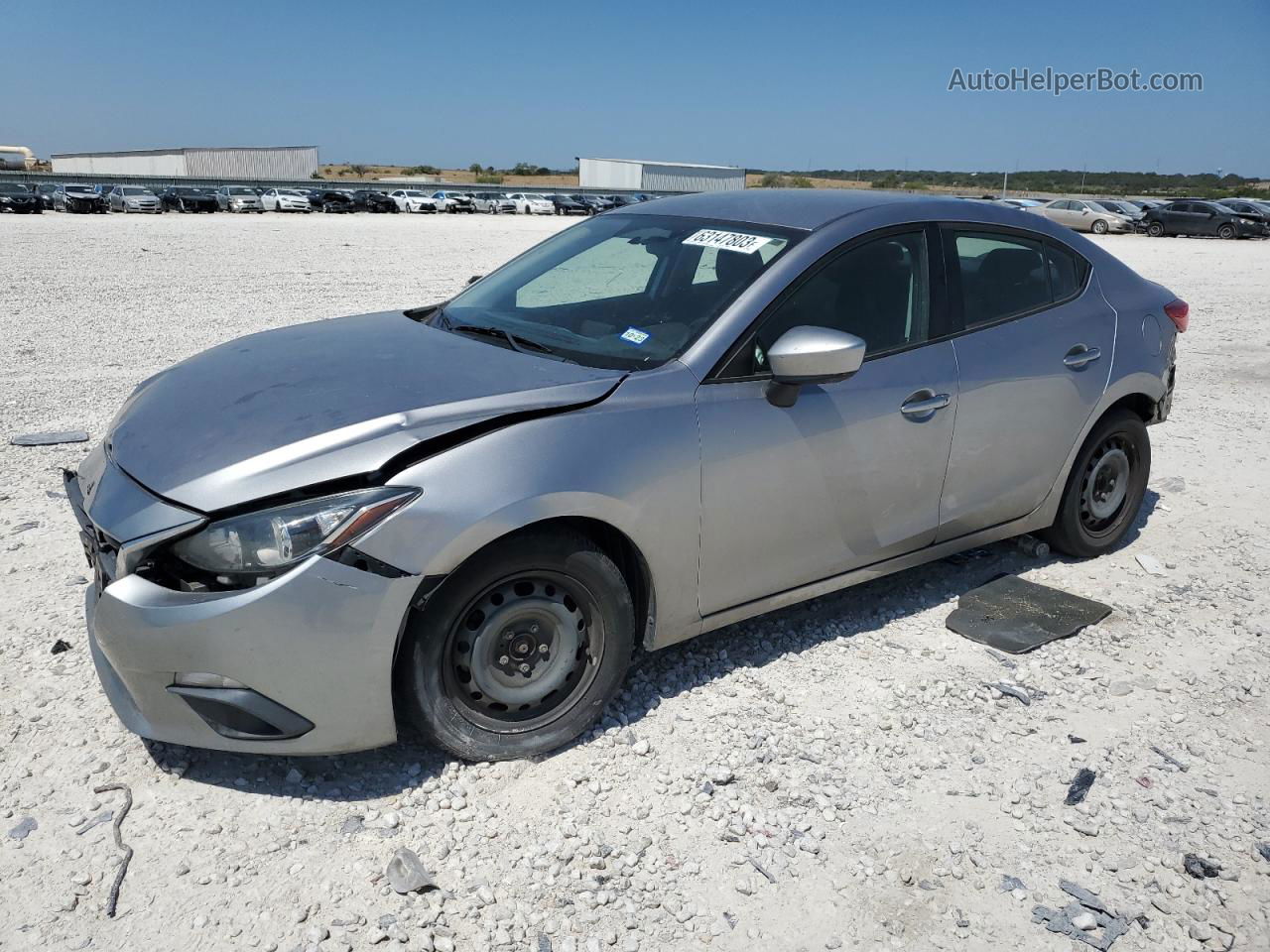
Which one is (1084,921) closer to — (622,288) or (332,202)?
(622,288)

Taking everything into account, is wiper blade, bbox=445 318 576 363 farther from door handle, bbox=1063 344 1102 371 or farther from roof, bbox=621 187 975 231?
door handle, bbox=1063 344 1102 371

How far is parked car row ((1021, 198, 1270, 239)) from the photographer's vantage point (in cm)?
3788

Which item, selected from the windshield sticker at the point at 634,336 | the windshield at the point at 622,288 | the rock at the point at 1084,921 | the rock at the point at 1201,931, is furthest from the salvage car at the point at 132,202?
the rock at the point at 1201,931

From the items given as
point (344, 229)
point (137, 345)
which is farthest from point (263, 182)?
point (137, 345)

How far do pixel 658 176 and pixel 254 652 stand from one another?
9521cm

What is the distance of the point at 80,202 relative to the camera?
42312mm

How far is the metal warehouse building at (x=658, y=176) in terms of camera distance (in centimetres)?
9281

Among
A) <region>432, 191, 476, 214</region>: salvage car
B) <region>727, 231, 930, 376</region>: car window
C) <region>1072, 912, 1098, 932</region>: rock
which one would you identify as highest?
<region>727, 231, 930, 376</region>: car window

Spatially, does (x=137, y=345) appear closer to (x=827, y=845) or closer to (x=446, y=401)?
(x=446, y=401)

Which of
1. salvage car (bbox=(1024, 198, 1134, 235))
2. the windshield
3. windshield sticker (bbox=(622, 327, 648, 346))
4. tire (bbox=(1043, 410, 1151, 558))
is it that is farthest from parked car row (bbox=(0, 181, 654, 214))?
windshield sticker (bbox=(622, 327, 648, 346))

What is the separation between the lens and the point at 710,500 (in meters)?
3.43

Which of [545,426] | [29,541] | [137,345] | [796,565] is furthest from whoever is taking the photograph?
[137,345]

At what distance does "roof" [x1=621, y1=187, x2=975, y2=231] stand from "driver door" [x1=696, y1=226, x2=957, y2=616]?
0.19 meters

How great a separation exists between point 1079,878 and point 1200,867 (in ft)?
1.25
